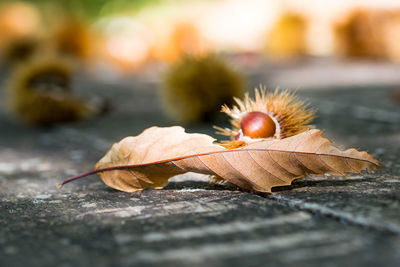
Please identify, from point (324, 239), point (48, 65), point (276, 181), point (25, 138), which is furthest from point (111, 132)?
point (324, 239)

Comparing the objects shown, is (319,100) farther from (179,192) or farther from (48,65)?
(179,192)

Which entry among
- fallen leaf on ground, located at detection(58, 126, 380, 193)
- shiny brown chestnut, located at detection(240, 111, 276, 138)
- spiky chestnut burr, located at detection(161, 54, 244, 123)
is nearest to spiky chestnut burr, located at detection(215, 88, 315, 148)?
shiny brown chestnut, located at detection(240, 111, 276, 138)

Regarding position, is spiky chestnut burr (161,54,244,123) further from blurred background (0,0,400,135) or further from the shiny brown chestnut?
the shiny brown chestnut

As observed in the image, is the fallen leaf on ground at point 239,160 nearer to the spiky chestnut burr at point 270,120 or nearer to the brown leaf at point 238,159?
the brown leaf at point 238,159

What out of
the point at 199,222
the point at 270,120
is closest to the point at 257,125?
the point at 270,120

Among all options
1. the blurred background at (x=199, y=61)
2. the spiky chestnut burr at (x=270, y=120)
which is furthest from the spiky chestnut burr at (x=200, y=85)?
the spiky chestnut burr at (x=270, y=120)

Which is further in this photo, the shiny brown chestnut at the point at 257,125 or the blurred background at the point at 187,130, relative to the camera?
the shiny brown chestnut at the point at 257,125

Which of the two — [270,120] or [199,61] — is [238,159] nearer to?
[270,120]
